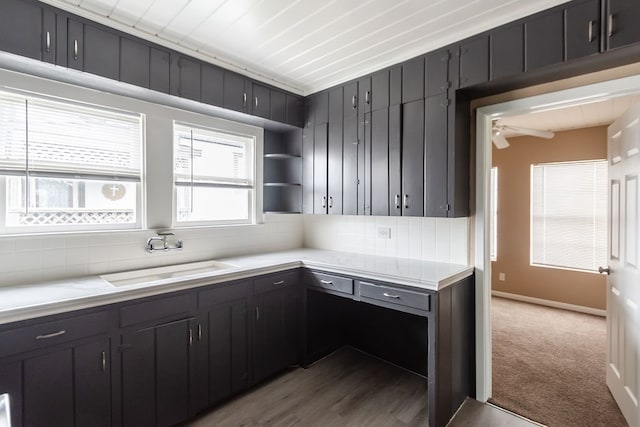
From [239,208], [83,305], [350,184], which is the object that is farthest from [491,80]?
[83,305]

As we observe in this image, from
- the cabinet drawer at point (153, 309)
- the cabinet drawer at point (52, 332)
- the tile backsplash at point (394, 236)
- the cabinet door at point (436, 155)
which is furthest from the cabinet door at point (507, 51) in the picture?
the cabinet drawer at point (52, 332)

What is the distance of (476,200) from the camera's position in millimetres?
2367

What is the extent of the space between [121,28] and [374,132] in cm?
191

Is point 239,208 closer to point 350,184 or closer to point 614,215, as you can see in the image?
point 350,184

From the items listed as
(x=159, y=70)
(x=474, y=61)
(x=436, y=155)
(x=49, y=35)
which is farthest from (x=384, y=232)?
(x=49, y=35)

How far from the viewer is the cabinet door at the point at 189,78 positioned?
2318 mm

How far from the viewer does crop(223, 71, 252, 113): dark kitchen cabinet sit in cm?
260

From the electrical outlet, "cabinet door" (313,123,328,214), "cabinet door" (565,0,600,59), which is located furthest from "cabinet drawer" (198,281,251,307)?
"cabinet door" (565,0,600,59)

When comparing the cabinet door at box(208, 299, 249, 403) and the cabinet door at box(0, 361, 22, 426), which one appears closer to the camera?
the cabinet door at box(0, 361, 22, 426)

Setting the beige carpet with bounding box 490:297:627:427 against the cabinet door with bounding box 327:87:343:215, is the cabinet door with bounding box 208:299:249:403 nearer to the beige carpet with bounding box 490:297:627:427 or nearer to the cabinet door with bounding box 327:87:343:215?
the cabinet door with bounding box 327:87:343:215

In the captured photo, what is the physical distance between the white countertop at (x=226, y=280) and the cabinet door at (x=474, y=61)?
1299 mm

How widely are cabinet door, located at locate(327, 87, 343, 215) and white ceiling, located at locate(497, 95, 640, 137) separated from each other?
1.69m

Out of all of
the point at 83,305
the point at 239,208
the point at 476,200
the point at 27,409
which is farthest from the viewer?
the point at 239,208

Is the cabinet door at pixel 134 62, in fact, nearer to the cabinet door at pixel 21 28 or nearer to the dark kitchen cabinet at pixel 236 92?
the cabinet door at pixel 21 28
